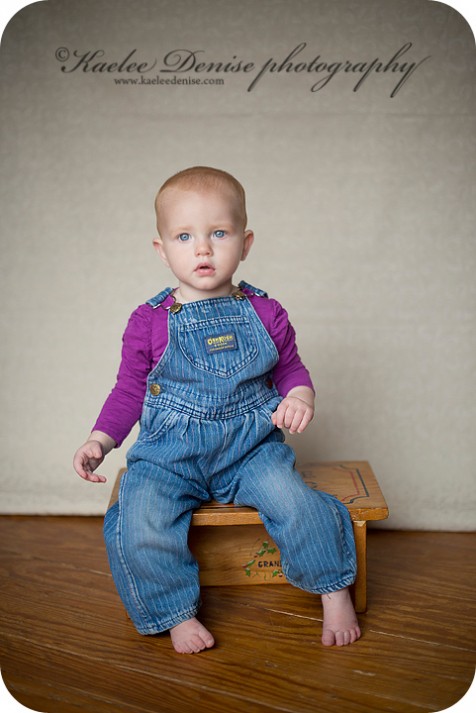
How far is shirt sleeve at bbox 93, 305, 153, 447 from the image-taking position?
1.43 metres

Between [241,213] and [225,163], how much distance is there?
17.9 inches

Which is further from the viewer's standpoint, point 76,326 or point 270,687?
point 76,326

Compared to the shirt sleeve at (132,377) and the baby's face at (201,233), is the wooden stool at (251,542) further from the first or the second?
the baby's face at (201,233)

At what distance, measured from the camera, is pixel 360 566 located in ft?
4.56

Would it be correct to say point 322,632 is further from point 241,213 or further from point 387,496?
point 241,213

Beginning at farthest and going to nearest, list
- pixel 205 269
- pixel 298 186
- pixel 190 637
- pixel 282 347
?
pixel 298 186 < pixel 282 347 < pixel 205 269 < pixel 190 637

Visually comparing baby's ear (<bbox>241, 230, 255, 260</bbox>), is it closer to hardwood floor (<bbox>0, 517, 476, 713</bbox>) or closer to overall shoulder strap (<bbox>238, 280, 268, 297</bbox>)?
overall shoulder strap (<bbox>238, 280, 268, 297</bbox>)

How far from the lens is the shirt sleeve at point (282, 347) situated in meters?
1.46

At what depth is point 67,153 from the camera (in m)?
1.84

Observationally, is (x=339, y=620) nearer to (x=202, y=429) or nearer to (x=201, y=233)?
(x=202, y=429)

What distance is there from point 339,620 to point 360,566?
0.12 meters

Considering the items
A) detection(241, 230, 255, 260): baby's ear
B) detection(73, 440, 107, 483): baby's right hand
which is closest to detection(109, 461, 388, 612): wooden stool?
detection(73, 440, 107, 483): baby's right hand

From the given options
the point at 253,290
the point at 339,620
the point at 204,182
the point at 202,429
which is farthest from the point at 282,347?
the point at 339,620

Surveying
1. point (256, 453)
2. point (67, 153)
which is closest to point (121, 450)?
point (256, 453)
